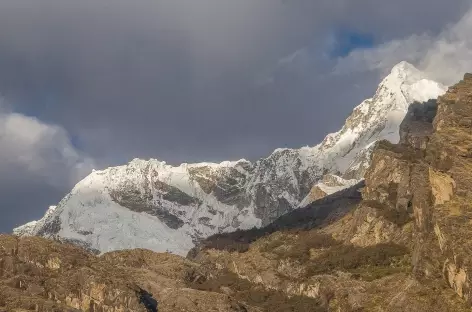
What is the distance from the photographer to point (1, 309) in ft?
583

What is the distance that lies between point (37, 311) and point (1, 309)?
17.4 m

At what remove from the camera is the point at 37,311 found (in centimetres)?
19438

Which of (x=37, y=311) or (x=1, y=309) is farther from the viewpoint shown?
(x=37, y=311)
